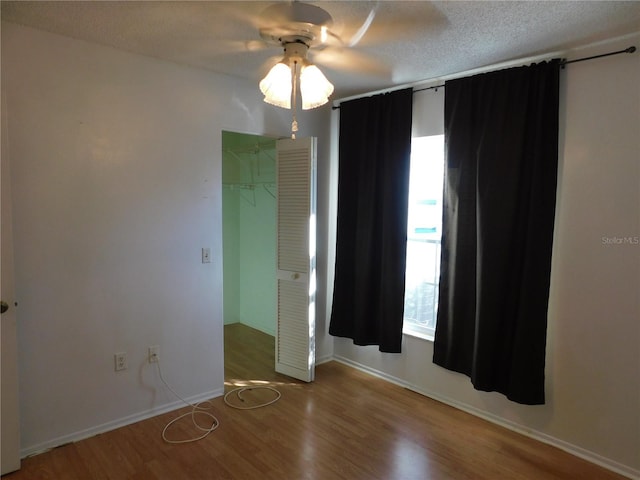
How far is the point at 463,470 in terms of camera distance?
91.4 inches

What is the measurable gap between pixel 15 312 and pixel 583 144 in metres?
3.36

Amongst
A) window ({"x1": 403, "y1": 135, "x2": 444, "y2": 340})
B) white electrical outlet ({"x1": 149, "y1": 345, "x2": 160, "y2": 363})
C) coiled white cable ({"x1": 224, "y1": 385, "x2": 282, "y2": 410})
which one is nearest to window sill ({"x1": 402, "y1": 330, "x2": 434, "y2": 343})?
window ({"x1": 403, "y1": 135, "x2": 444, "y2": 340})

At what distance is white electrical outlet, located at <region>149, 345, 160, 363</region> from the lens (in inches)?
111

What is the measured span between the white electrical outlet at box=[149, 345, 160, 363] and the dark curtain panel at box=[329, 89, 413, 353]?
5.06 ft

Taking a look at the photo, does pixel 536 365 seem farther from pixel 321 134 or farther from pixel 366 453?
pixel 321 134

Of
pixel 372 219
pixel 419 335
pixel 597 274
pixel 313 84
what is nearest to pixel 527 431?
pixel 419 335

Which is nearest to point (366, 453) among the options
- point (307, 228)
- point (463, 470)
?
point (463, 470)

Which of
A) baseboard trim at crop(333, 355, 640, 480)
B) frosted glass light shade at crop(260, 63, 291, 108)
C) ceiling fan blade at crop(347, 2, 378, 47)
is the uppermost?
ceiling fan blade at crop(347, 2, 378, 47)

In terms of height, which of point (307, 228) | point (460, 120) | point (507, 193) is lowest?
point (307, 228)

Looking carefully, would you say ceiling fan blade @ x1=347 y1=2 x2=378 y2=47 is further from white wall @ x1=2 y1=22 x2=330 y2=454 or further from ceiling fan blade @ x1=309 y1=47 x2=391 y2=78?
white wall @ x1=2 y1=22 x2=330 y2=454

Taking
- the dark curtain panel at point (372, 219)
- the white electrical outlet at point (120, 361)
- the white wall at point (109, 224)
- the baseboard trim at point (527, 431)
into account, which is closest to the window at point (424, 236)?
the dark curtain panel at point (372, 219)

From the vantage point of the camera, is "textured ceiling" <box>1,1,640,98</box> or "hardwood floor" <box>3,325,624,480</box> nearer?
"textured ceiling" <box>1,1,640,98</box>

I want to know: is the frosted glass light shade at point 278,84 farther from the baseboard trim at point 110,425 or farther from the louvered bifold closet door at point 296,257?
the baseboard trim at point 110,425

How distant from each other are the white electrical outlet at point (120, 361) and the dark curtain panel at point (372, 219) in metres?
1.76
